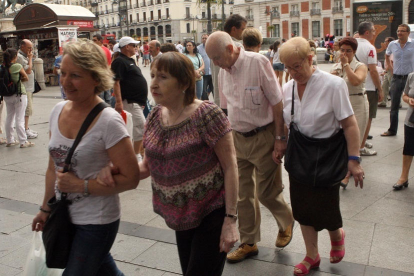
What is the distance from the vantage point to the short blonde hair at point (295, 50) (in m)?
3.14

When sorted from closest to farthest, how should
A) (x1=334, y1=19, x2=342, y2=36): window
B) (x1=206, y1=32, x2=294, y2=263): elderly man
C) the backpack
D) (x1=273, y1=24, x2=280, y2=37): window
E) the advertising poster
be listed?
1. (x1=206, y1=32, x2=294, y2=263): elderly man
2. the backpack
3. the advertising poster
4. (x1=334, y1=19, x2=342, y2=36): window
5. (x1=273, y1=24, x2=280, y2=37): window

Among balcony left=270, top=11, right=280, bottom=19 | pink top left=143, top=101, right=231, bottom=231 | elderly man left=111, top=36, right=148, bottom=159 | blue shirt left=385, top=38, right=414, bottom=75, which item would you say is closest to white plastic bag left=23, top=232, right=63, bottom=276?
pink top left=143, top=101, right=231, bottom=231

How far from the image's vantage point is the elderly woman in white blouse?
3135 millimetres

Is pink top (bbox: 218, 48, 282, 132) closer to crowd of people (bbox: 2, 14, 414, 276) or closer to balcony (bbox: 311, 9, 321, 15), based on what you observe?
crowd of people (bbox: 2, 14, 414, 276)

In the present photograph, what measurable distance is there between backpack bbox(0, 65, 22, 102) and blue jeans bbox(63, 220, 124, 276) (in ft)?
22.6

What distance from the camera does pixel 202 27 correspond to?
95.6m

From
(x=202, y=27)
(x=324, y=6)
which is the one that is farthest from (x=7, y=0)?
(x=202, y=27)

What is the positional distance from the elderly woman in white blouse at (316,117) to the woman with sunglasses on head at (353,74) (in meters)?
2.26

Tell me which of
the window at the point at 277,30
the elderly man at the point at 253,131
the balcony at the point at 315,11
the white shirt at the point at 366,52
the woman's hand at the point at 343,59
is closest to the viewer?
the elderly man at the point at 253,131

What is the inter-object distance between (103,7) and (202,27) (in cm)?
2863

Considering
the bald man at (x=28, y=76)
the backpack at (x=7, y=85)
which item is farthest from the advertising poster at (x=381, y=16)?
the backpack at (x=7, y=85)

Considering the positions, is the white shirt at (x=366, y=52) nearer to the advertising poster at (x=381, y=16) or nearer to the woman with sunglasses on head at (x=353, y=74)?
the woman with sunglasses on head at (x=353, y=74)

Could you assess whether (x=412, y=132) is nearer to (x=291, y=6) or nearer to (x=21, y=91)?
(x=21, y=91)

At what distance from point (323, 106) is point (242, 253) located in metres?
1.40
